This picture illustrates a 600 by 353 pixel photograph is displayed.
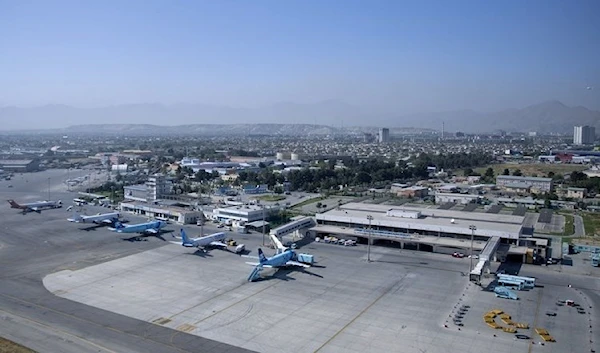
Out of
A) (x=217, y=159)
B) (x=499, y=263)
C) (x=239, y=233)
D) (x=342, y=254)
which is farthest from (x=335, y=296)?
(x=217, y=159)

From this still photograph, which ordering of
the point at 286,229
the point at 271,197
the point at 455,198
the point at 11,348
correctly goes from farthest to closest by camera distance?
the point at 271,197, the point at 455,198, the point at 286,229, the point at 11,348

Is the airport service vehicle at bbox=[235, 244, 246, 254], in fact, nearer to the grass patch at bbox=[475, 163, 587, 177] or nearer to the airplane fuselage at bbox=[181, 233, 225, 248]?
the airplane fuselage at bbox=[181, 233, 225, 248]

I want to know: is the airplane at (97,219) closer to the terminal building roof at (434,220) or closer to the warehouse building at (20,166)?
the terminal building roof at (434,220)

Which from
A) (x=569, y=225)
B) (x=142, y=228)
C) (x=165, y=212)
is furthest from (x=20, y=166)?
(x=569, y=225)

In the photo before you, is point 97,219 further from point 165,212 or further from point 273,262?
point 273,262

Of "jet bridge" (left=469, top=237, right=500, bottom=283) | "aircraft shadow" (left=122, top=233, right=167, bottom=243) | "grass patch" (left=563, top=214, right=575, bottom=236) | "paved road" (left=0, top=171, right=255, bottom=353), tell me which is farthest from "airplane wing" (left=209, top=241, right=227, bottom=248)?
"grass patch" (left=563, top=214, right=575, bottom=236)
